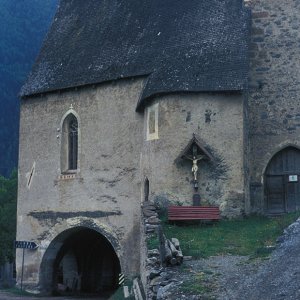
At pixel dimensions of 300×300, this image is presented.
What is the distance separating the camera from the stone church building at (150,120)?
24.3 m

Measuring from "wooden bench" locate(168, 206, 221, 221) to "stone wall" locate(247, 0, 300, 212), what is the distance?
10.3ft

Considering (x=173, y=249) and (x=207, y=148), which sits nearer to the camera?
(x=173, y=249)

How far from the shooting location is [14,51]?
78000mm

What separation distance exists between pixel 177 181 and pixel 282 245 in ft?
21.6

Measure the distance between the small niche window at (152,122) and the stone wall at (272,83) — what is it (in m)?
3.62

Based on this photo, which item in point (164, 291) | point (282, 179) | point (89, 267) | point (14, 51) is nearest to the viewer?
point (164, 291)

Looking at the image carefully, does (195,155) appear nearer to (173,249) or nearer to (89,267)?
(173,249)

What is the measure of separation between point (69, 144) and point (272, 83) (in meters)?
8.37

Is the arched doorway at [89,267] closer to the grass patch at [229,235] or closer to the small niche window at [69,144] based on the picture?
the small niche window at [69,144]

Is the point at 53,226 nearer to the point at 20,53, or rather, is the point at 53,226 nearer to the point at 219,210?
the point at 219,210

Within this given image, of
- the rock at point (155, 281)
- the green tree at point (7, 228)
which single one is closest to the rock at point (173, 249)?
the rock at point (155, 281)

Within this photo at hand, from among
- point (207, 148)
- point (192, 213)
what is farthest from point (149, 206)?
point (207, 148)

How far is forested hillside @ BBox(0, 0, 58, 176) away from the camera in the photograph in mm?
76250

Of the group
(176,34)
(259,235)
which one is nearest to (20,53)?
(176,34)
